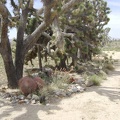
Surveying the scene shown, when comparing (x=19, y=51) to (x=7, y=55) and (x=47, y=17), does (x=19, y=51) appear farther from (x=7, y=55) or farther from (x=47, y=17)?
(x=47, y=17)

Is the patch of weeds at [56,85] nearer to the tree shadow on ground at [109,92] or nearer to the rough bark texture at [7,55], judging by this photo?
the tree shadow on ground at [109,92]

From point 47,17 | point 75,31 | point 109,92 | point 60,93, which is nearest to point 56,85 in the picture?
point 60,93

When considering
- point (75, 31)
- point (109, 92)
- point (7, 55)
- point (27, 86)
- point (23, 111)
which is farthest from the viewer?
point (75, 31)

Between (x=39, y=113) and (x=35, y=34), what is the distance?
3363 mm

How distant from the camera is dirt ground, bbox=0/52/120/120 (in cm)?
581

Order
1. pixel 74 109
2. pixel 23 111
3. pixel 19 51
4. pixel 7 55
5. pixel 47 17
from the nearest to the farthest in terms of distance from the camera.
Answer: pixel 23 111
pixel 74 109
pixel 47 17
pixel 7 55
pixel 19 51

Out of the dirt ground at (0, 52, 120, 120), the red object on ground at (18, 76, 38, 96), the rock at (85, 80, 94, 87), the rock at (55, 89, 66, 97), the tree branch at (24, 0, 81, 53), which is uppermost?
the tree branch at (24, 0, 81, 53)

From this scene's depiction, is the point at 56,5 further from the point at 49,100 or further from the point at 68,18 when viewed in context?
the point at 68,18

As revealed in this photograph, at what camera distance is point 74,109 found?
6352 mm

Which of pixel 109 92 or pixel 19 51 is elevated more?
pixel 19 51

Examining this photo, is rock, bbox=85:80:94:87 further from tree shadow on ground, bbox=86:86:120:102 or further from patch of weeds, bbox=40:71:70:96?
patch of weeds, bbox=40:71:70:96

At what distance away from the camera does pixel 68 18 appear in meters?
12.3

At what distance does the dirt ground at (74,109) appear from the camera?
5809 mm

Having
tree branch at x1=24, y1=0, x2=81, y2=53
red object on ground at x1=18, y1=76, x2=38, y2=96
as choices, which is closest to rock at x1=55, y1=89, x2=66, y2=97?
red object on ground at x1=18, y1=76, x2=38, y2=96
